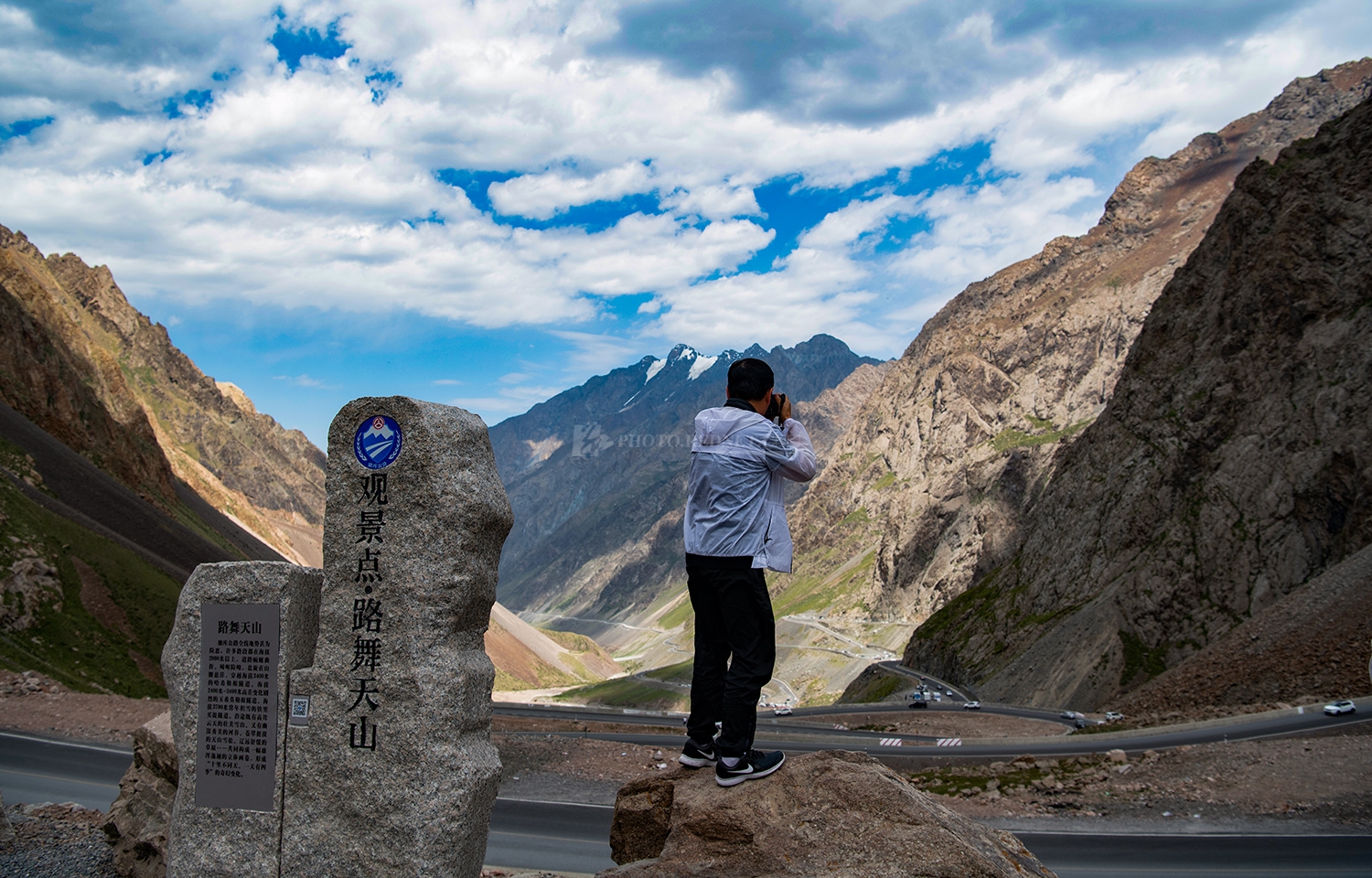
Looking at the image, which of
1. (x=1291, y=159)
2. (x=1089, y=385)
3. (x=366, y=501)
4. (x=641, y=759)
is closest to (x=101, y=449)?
(x=641, y=759)

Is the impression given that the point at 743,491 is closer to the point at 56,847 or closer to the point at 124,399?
the point at 56,847

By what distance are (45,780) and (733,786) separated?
18.2 metres

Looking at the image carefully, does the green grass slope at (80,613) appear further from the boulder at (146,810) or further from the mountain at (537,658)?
the mountain at (537,658)

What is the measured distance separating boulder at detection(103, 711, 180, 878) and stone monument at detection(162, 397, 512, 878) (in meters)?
2.35

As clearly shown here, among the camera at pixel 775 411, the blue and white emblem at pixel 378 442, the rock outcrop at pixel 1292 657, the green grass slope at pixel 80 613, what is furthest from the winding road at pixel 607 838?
the green grass slope at pixel 80 613

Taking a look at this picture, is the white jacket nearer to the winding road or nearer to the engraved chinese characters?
the engraved chinese characters

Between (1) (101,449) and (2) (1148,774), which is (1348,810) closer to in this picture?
(2) (1148,774)

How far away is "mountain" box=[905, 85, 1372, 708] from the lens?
48.3m

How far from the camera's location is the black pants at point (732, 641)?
7746 millimetres

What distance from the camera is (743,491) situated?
7938mm

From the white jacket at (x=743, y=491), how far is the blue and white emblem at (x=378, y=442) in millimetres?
3088

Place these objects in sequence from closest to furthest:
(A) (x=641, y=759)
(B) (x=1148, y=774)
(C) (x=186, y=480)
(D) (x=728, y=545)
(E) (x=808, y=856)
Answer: (E) (x=808, y=856) < (D) (x=728, y=545) < (B) (x=1148, y=774) < (A) (x=641, y=759) < (C) (x=186, y=480)

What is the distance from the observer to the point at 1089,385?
546ft

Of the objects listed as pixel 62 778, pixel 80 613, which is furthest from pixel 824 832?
pixel 80 613
